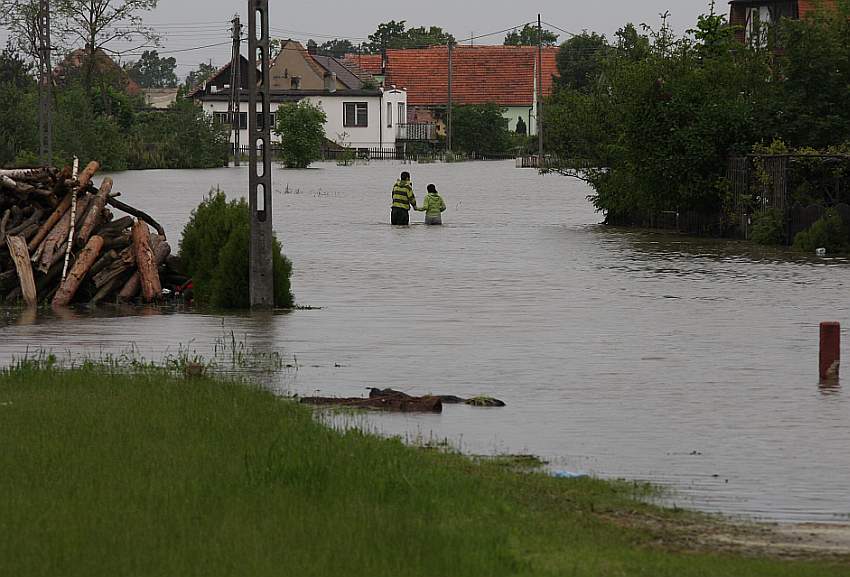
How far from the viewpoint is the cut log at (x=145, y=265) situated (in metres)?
21.1

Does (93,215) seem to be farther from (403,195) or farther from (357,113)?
(357,113)

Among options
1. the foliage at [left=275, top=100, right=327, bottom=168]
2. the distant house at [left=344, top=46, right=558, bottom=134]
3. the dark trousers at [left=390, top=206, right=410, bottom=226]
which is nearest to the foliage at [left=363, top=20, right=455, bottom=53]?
the distant house at [left=344, top=46, right=558, bottom=134]

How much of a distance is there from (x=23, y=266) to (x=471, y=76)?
402ft

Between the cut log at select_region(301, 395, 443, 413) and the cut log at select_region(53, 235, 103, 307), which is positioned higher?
the cut log at select_region(53, 235, 103, 307)

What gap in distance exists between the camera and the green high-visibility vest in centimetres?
3941

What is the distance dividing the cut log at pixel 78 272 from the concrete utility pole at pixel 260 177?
104 inches

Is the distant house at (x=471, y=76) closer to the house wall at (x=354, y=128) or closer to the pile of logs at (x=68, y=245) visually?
the house wall at (x=354, y=128)

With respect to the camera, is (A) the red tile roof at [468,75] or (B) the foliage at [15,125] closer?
(B) the foliage at [15,125]

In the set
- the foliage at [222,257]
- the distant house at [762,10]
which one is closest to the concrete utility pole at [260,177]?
the foliage at [222,257]

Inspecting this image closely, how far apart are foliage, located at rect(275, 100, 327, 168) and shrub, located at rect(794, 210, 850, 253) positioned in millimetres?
70268

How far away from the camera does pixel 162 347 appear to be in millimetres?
16188

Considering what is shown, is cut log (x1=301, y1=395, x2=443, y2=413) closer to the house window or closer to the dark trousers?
the dark trousers

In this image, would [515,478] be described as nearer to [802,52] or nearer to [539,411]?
[539,411]

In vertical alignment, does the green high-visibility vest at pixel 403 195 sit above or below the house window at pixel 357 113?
below
